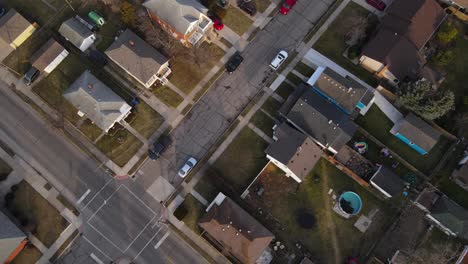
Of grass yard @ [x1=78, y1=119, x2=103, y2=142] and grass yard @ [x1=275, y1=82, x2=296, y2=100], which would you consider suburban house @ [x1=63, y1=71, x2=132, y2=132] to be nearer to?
grass yard @ [x1=78, y1=119, x2=103, y2=142]

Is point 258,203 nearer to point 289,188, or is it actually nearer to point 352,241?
point 289,188

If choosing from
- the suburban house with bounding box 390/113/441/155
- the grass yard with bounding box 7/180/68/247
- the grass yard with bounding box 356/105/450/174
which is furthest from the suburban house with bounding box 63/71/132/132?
the suburban house with bounding box 390/113/441/155

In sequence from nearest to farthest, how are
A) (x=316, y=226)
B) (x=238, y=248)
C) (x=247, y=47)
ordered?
(x=238, y=248)
(x=316, y=226)
(x=247, y=47)

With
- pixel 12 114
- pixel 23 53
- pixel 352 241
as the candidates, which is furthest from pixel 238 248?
pixel 23 53

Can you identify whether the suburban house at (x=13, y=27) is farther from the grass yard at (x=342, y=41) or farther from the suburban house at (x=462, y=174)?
the suburban house at (x=462, y=174)

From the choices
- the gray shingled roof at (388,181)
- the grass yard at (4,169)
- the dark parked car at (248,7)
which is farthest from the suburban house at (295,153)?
the grass yard at (4,169)

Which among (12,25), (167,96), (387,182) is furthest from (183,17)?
(387,182)
